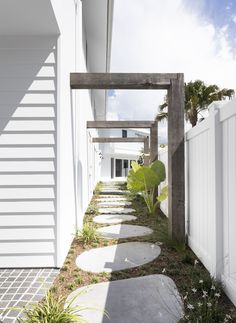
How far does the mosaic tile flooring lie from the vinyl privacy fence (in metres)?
2.01

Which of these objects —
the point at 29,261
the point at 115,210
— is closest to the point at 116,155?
the point at 115,210

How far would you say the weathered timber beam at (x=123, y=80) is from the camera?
189 inches

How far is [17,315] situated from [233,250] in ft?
7.24

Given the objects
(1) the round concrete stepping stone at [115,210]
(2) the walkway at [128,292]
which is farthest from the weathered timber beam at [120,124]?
(2) the walkway at [128,292]

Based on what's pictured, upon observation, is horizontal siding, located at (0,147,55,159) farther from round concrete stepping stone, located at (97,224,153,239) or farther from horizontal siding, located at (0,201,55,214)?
round concrete stepping stone, located at (97,224,153,239)

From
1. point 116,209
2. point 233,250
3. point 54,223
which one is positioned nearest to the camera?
point 233,250

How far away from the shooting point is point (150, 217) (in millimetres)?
7527

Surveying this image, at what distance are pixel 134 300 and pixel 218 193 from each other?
4.81ft

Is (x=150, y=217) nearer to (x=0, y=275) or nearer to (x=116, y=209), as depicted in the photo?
(x=116, y=209)

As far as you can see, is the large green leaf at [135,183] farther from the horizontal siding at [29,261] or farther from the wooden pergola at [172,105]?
the horizontal siding at [29,261]

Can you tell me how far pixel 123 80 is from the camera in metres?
4.79

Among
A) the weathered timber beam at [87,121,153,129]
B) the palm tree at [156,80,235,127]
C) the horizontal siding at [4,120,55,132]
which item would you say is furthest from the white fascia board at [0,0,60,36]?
the palm tree at [156,80,235,127]

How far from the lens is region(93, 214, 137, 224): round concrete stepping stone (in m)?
6.93

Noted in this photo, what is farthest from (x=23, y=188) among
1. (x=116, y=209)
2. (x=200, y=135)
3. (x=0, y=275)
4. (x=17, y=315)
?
(x=116, y=209)
